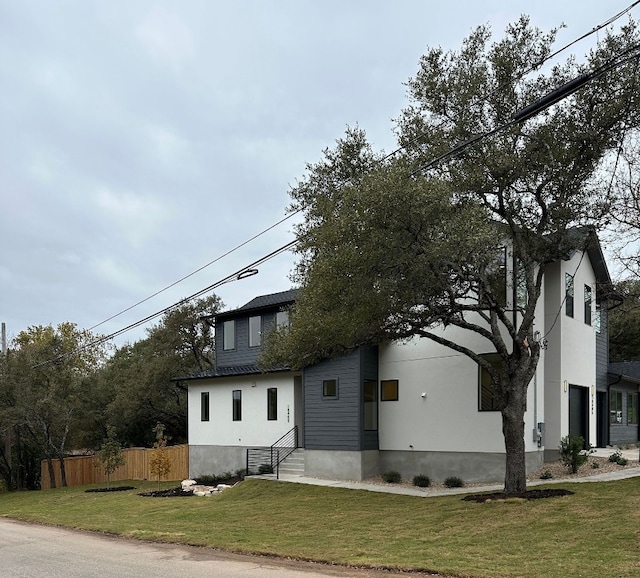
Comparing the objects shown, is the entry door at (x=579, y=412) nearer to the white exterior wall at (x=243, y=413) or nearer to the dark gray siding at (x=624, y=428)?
the dark gray siding at (x=624, y=428)

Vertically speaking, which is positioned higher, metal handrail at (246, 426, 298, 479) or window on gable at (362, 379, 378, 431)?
window on gable at (362, 379, 378, 431)

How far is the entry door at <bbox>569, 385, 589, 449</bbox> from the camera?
73.8 feet

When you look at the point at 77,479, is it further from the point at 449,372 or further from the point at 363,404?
the point at 449,372

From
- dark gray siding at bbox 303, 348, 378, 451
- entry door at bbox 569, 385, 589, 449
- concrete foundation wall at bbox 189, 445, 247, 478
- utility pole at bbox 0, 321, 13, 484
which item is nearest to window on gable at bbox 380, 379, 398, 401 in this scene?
dark gray siding at bbox 303, 348, 378, 451

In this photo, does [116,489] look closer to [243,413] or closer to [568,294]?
[243,413]

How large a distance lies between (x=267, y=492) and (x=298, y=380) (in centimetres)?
548

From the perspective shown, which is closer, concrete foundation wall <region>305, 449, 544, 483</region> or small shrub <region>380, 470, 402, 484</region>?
concrete foundation wall <region>305, 449, 544, 483</region>

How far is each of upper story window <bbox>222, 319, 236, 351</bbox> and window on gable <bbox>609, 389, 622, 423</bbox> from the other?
15250 mm

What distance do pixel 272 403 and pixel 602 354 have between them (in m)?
12.5

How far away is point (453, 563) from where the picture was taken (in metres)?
9.96

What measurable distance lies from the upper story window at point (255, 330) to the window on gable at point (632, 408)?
15303 millimetres

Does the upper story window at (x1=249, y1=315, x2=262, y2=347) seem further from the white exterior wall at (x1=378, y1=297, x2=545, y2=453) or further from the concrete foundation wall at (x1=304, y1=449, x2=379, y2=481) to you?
the white exterior wall at (x1=378, y1=297, x2=545, y2=453)

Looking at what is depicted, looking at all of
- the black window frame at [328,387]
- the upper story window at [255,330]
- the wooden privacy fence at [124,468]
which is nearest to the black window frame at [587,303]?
the black window frame at [328,387]

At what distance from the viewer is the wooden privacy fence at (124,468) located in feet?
98.4
